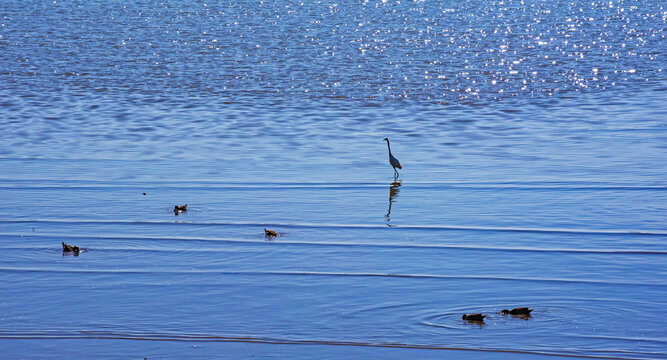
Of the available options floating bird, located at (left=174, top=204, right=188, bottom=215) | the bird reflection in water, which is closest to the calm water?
the bird reflection in water

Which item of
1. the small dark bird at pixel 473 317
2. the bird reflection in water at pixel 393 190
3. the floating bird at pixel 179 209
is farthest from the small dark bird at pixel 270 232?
the small dark bird at pixel 473 317

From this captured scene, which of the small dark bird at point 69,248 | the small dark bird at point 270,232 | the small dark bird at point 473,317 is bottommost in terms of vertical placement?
the small dark bird at point 69,248

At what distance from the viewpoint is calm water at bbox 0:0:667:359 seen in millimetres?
7988

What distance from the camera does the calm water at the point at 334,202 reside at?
7.99 metres

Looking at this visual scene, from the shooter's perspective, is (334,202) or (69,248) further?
(334,202)

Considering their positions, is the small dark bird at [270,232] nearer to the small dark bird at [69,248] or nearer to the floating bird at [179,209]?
the floating bird at [179,209]

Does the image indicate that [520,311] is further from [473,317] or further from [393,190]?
[393,190]

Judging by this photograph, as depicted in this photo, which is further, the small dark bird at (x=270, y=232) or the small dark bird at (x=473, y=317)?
the small dark bird at (x=270, y=232)

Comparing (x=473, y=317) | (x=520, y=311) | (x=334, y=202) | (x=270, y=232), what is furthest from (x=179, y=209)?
(x=520, y=311)

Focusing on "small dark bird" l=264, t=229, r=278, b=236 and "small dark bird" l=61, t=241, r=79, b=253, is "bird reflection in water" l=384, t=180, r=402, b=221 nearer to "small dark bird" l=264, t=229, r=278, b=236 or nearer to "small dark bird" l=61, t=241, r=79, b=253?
"small dark bird" l=264, t=229, r=278, b=236

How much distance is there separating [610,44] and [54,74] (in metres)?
A: 16.4

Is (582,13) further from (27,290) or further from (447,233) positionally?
(27,290)

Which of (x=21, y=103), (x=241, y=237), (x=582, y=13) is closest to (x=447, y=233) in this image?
(x=241, y=237)

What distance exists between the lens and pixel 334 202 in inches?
487
